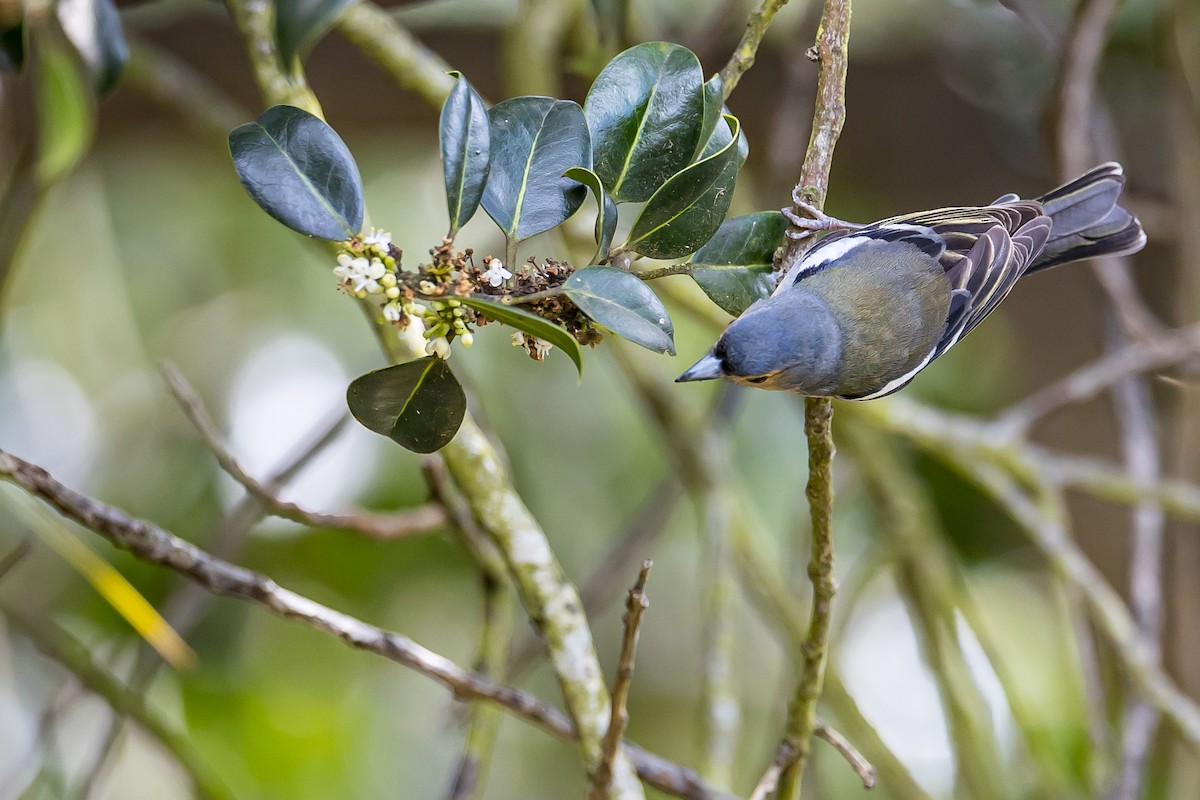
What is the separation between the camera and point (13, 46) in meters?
1.31

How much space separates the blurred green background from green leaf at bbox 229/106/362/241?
1521mm

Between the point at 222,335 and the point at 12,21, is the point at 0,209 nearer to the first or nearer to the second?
the point at 12,21

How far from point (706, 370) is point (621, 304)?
16.6 inches

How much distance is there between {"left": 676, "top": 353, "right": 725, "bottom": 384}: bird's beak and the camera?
1262 millimetres

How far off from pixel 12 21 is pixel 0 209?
2.93 feet

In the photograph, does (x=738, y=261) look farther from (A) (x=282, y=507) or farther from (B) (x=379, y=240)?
(A) (x=282, y=507)

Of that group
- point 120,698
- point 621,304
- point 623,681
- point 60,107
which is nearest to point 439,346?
point 621,304

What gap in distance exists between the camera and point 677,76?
1.03 meters

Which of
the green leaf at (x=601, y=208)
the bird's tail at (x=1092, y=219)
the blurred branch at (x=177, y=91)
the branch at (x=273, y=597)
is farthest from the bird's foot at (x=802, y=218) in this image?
the blurred branch at (x=177, y=91)

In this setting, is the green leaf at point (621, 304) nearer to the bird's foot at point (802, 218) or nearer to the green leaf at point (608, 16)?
the bird's foot at point (802, 218)

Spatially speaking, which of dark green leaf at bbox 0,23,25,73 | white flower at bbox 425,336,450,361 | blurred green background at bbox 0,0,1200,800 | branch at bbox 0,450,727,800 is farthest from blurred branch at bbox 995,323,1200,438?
dark green leaf at bbox 0,23,25,73

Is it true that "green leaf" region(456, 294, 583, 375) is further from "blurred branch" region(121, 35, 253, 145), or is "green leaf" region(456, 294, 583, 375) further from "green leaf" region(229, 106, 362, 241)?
"blurred branch" region(121, 35, 253, 145)

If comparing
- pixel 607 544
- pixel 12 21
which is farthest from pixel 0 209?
pixel 607 544

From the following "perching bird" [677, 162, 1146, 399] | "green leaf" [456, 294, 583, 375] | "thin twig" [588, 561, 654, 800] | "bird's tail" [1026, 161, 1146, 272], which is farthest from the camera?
"bird's tail" [1026, 161, 1146, 272]
